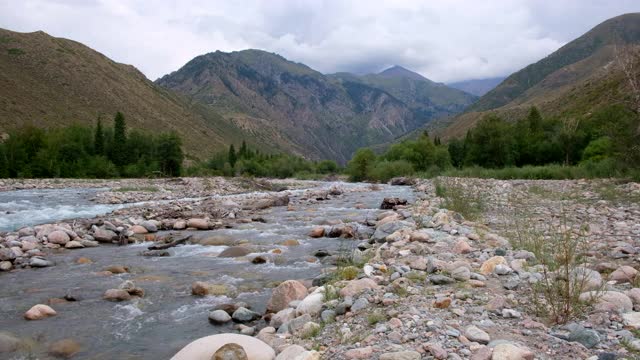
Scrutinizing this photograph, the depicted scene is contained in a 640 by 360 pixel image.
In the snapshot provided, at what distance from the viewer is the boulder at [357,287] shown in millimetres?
6771

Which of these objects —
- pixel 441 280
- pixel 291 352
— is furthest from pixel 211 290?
pixel 441 280

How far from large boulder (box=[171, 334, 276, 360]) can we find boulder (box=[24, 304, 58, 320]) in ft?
15.2

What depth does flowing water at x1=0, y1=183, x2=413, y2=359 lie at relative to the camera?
7.49m

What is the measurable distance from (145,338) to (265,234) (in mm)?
10677

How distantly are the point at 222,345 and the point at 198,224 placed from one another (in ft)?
49.6

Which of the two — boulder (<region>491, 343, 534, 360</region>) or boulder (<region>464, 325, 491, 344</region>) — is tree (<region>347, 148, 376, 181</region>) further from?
boulder (<region>491, 343, 534, 360</region>)

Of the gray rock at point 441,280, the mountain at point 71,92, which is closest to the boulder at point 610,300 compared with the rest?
the gray rock at point 441,280

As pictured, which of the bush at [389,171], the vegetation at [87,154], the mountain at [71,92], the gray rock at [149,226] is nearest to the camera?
the gray rock at [149,226]

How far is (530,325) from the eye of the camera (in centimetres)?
487

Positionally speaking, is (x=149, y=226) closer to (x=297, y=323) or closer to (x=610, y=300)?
(x=297, y=323)

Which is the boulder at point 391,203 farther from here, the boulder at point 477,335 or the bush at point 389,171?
the bush at point 389,171

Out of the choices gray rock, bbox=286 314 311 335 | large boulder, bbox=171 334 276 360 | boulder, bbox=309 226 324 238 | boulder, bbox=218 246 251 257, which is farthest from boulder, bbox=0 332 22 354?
boulder, bbox=309 226 324 238

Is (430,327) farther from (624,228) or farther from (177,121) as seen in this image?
(177,121)

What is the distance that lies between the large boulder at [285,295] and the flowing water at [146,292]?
0.63 metres
